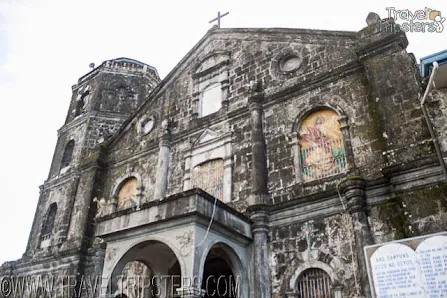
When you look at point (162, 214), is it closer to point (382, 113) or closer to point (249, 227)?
point (249, 227)

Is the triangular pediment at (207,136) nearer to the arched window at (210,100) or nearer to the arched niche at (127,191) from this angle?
the arched window at (210,100)

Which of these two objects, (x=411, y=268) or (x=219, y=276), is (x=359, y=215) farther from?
(x=219, y=276)

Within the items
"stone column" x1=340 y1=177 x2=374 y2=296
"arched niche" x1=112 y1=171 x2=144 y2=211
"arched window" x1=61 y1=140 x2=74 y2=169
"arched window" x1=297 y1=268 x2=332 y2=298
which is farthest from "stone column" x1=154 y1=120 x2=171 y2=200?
"stone column" x1=340 y1=177 x2=374 y2=296

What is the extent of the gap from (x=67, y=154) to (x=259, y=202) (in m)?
10.5

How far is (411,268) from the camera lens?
6.03 m

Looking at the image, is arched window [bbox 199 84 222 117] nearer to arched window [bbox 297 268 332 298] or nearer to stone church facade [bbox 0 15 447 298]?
stone church facade [bbox 0 15 447 298]

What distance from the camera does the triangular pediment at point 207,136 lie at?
11913mm

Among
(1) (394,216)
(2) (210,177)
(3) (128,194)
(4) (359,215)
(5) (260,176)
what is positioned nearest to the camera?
(1) (394,216)

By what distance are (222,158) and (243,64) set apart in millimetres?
3370

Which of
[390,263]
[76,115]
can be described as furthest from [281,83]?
[76,115]

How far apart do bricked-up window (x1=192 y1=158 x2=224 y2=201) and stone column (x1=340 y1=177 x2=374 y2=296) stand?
377 centimetres

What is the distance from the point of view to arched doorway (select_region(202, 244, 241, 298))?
9.00 m

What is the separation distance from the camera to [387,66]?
8.98 meters

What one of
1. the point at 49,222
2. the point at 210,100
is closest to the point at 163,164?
the point at 210,100
